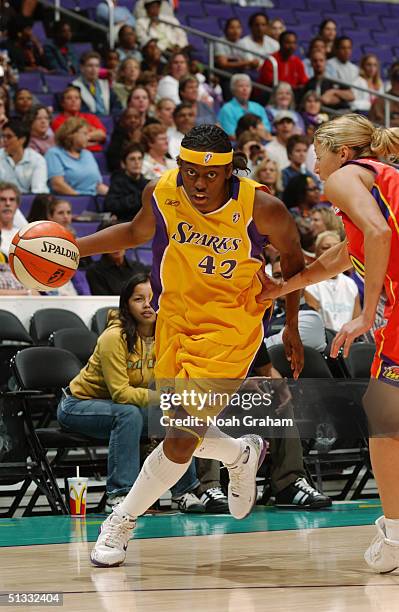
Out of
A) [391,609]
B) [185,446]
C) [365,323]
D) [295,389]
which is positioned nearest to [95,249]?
[185,446]

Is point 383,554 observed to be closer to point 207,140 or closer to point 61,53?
point 207,140

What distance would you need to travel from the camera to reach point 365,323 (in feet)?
13.5

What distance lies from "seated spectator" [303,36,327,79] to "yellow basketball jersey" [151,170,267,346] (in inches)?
431

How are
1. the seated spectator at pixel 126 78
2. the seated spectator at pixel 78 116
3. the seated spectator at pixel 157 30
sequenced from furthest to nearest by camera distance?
the seated spectator at pixel 157 30 → the seated spectator at pixel 126 78 → the seated spectator at pixel 78 116

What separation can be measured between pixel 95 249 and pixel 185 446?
1.06 m

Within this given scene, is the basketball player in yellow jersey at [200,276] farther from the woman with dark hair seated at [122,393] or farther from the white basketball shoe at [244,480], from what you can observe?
the woman with dark hair seated at [122,393]

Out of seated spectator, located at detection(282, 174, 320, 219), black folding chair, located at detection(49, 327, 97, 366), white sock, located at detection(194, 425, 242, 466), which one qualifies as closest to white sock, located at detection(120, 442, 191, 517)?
white sock, located at detection(194, 425, 242, 466)

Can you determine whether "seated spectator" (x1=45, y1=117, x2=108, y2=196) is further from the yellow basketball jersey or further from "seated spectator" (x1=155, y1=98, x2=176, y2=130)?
the yellow basketball jersey

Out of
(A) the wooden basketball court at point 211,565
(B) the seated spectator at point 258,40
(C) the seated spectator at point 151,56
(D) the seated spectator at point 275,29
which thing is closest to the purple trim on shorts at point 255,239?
(A) the wooden basketball court at point 211,565

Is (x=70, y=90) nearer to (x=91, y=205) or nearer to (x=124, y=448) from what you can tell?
(x=91, y=205)

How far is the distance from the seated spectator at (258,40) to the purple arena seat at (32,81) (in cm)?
338

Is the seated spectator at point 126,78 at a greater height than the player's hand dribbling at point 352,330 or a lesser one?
lesser

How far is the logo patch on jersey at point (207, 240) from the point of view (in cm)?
477

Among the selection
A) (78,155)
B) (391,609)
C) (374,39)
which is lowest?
(374,39)
